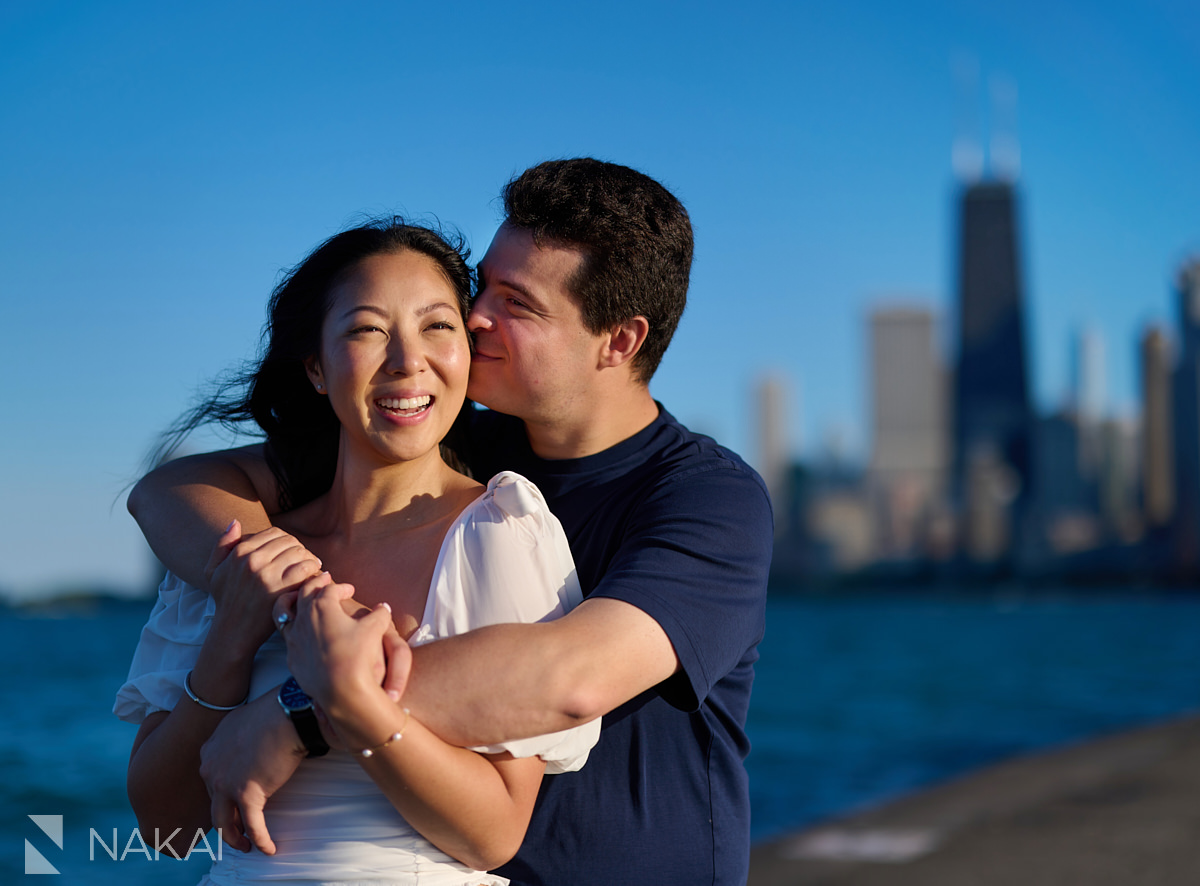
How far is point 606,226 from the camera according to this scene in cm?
255

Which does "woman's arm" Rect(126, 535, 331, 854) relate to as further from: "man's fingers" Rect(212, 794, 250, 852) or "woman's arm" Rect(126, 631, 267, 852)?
"man's fingers" Rect(212, 794, 250, 852)

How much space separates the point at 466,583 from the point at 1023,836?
407 inches

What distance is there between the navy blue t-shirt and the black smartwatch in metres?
0.54

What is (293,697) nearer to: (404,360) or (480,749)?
(480,749)

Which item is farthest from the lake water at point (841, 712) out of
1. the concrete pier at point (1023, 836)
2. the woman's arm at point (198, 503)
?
the woman's arm at point (198, 503)

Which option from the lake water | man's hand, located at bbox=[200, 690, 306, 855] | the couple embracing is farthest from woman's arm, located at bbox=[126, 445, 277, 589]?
the lake water

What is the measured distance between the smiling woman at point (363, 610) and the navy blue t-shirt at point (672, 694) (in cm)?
21

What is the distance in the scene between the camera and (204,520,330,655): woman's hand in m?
1.97

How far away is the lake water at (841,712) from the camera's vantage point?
1859cm

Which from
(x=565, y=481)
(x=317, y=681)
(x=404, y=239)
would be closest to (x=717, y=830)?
(x=565, y=481)

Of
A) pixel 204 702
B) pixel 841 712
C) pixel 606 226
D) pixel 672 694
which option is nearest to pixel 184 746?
pixel 204 702

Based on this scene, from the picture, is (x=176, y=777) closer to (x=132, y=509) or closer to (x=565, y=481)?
(x=132, y=509)

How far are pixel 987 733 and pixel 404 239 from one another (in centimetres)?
3000

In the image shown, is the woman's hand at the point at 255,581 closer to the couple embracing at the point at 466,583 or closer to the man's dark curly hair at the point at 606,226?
the couple embracing at the point at 466,583
